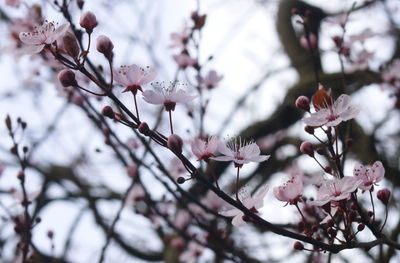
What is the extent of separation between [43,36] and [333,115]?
72 centimetres

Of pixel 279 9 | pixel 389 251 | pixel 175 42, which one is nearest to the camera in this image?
pixel 389 251

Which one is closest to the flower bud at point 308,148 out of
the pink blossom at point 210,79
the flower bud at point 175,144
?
the flower bud at point 175,144

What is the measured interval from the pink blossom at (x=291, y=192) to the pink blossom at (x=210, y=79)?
3.10 feet

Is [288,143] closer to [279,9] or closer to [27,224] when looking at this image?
[279,9]

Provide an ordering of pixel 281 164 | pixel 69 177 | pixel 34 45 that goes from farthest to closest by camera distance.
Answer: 1. pixel 69 177
2. pixel 281 164
3. pixel 34 45

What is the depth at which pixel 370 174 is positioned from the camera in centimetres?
115

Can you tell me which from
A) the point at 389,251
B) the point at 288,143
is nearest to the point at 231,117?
the point at 288,143

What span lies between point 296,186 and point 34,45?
73 cm

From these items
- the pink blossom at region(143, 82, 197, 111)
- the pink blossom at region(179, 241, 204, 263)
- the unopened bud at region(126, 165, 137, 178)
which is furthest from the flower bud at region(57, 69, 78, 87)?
the pink blossom at region(179, 241, 204, 263)

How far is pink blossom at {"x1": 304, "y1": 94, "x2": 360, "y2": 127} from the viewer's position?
110 centimetres

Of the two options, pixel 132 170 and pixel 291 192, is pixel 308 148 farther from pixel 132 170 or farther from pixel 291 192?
pixel 132 170

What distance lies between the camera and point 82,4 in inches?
64.0

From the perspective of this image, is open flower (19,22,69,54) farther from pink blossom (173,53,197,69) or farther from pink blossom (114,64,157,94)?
pink blossom (173,53,197,69)

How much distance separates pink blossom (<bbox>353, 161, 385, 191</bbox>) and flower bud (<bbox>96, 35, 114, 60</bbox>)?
676 millimetres
